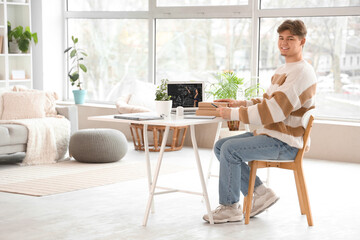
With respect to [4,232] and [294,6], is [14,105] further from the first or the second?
[294,6]

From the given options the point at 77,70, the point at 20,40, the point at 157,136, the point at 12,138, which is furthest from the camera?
the point at 77,70

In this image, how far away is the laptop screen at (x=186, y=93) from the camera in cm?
414

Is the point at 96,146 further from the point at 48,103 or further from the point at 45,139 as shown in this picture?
the point at 48,103

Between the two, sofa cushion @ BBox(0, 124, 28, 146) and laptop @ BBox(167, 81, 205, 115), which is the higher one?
laptop @ BBox(167, 81, 205, 115)

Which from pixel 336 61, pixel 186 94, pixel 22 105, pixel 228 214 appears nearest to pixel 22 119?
pixel 22 105

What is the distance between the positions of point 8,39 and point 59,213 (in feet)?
15.0

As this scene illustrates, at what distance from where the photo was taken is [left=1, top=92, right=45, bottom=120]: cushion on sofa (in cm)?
632

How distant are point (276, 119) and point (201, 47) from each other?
14.6 ft

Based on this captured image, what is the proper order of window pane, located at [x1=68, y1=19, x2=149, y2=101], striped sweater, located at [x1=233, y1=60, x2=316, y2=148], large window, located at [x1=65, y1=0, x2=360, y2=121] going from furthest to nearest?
window pane, located at [x1=68, y1=19, x2=149, y2=101] < large window, located at [x1=65, y1=0, x2=360, y2=121] < striped sweater, located at [x1=233, y1=60, x2=316, y2=148]

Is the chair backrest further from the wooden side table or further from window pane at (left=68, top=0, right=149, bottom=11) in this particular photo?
window pane at (left=68, top=0, right=149, bottom=11)

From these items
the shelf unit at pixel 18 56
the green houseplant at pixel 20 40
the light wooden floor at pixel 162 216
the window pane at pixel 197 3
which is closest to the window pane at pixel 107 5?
the window pane at pixel 197 3

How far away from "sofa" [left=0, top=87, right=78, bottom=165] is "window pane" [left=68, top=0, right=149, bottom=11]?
2.25 meters

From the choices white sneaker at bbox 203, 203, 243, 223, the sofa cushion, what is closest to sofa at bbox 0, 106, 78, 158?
the sofa cushion

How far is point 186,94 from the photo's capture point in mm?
4176
